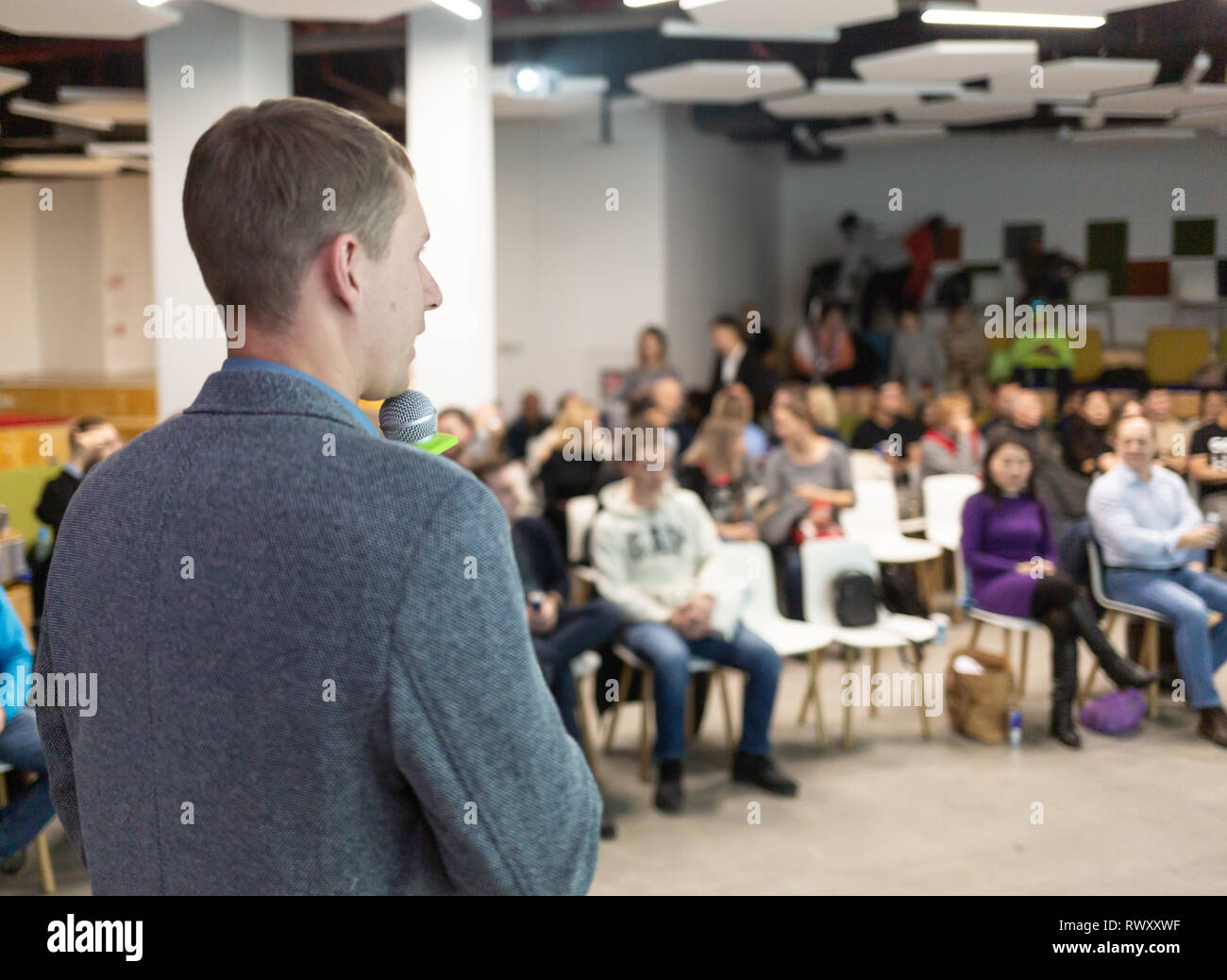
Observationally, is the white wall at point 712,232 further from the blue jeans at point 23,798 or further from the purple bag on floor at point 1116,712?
the blue jeans at point 23,798

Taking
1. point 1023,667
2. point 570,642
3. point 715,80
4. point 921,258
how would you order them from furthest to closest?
point 921,258 < point 715,80 < point 1023,667 < point 570,642

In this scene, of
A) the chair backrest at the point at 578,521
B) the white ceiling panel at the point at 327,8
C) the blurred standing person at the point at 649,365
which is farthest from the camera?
the blurred standing person at the point at 649,365

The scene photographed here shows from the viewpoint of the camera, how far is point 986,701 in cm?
443

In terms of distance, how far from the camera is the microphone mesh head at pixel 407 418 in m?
1.00

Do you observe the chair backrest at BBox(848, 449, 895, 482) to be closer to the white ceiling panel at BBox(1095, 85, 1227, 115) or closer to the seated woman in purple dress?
the seated woman in purple dress

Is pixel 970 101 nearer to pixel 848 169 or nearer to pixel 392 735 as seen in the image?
pixel 848 169

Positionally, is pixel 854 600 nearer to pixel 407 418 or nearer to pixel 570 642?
pixel 570 642

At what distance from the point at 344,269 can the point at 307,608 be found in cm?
23

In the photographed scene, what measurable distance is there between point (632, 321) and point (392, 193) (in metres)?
8.41

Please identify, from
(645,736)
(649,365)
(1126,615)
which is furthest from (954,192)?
(645,736)

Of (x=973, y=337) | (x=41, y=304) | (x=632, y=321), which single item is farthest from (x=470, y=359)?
(x=41, y=304)

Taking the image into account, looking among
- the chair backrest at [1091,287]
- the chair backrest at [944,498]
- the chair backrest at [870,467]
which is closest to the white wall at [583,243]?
the chair backrest at [870,467]

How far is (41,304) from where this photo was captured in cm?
1262

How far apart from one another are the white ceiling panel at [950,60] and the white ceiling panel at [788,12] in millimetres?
943
